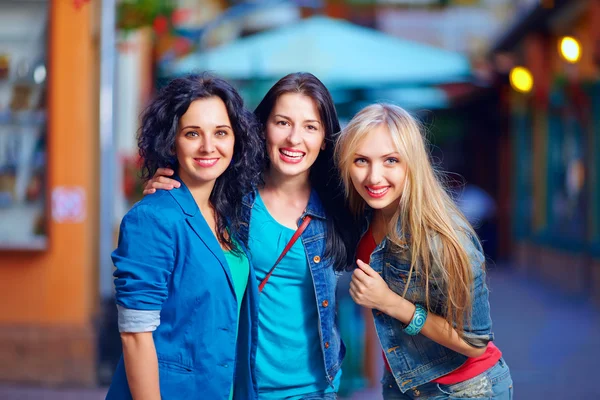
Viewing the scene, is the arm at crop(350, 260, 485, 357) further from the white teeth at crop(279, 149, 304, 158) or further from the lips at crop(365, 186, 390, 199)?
the white teeth at crop(279, 149, 304, 158)

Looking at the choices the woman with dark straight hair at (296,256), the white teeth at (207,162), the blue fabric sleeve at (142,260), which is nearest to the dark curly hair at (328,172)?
the woman with dark straight hair at (296,256)

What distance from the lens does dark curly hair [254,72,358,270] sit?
9.84ft

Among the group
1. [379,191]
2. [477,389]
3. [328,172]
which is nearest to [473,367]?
[477,389]

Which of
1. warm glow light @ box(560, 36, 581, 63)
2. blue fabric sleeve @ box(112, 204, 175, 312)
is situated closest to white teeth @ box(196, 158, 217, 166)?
blue fabric sleeve @ box(112, 204, 175, 312)

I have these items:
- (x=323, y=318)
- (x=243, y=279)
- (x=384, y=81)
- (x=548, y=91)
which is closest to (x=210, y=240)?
(x=243, y=279)

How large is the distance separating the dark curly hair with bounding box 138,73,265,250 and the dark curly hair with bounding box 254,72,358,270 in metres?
0.20

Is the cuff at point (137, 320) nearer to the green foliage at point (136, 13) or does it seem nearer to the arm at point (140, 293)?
the arm at point (140, 293)

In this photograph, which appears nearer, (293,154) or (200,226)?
(200,226)

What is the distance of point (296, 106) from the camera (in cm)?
297

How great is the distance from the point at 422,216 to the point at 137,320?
1.00 metres

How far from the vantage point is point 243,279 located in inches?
107

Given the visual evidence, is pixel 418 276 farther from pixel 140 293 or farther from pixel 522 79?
pixel 522 79

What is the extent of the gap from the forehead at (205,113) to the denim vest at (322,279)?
1.49 feet

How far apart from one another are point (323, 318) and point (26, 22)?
4.33m
